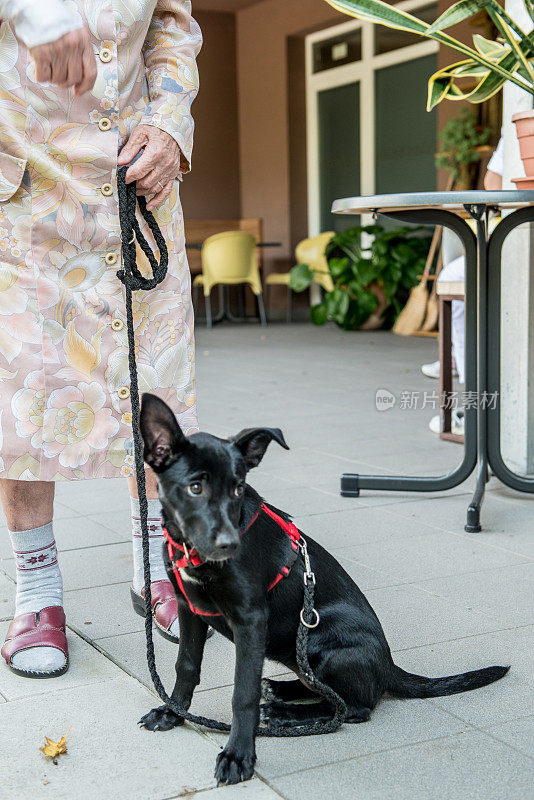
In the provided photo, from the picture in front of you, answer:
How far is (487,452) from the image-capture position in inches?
128

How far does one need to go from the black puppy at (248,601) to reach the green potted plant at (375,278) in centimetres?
772

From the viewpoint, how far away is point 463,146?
28.6 ft

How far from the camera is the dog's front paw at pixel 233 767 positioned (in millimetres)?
1564

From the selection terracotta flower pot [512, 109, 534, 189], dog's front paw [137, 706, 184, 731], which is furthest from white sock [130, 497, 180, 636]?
terracotta flower pot [512, 109, 534, 189]

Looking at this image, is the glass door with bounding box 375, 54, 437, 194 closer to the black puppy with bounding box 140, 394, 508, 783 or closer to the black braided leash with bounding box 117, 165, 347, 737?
the black braided leash with bounding box 117, 165, 347, 737

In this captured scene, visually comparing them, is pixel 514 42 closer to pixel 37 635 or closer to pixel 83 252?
pixel 83 252

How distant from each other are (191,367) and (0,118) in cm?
70

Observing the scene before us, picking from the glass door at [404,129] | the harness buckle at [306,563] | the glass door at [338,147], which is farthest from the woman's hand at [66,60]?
the glass door at [338,147]

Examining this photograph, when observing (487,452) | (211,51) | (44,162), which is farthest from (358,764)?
(211,51)

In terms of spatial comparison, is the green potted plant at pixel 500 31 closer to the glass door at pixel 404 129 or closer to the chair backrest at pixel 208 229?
the glass door at pixel 404 129

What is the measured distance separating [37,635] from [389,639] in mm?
790

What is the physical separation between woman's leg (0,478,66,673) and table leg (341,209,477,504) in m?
1.51

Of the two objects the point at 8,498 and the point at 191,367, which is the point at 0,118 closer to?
the point at 191,367

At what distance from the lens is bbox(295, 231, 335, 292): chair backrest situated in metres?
10.9
